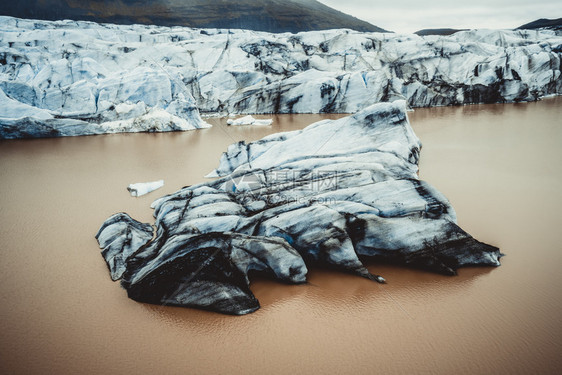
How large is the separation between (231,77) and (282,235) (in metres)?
24.2

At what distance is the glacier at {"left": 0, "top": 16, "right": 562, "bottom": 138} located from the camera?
724 inches

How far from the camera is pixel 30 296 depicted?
4.27m

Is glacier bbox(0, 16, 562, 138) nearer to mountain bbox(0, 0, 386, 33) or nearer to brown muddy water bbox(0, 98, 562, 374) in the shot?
brown muddy water bbox(0, 98, 562, 374)

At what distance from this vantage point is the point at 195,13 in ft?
221

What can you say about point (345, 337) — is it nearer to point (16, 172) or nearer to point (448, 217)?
point (448, 217)

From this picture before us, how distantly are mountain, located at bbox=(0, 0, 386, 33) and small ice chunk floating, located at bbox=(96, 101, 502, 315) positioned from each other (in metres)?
63.5

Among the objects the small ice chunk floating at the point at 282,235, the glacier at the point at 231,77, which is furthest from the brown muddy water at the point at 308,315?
the glacier at the point at 231,77

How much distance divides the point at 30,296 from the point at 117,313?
4.62 feet

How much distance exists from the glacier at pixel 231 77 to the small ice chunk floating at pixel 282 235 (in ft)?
46.8

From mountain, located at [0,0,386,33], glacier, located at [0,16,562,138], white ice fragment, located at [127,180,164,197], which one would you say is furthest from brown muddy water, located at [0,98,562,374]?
mountain, located at [0,0,386,33]

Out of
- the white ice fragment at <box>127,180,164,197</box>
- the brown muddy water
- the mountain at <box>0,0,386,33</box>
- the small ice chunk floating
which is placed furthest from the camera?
the mountain at <box>0,0,386,33</box>

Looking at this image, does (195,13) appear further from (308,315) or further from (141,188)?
(308,315)

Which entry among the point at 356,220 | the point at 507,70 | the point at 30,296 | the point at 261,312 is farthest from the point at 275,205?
the point at 507,70

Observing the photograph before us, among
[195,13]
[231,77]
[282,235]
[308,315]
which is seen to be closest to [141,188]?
[282,235]
